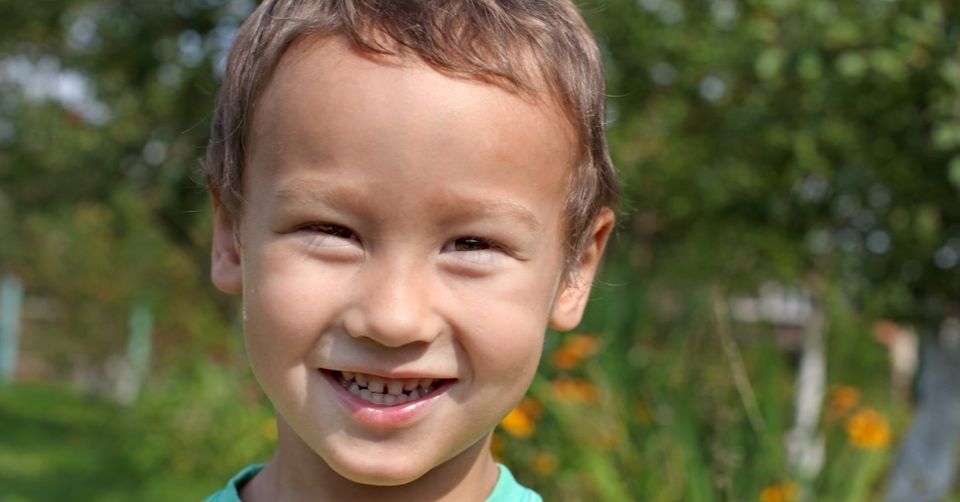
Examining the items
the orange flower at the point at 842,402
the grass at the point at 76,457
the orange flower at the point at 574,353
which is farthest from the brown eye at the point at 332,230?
the grass at the point at 76,457

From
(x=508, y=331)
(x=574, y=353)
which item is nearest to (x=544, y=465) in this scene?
(x=574, y=353)

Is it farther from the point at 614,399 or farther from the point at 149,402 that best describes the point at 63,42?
the point at 614,399

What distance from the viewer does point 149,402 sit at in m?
8.84

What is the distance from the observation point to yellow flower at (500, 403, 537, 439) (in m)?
3.48

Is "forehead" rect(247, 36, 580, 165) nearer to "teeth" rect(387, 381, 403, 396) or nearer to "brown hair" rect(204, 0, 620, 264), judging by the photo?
"brown hair" rect(204, 0, 620, 264)

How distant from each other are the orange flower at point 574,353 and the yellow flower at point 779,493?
2.86 ft

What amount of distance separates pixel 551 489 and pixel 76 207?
5.13m

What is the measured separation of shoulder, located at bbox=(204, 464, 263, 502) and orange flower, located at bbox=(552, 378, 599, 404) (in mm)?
2008

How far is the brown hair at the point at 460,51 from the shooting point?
131cm

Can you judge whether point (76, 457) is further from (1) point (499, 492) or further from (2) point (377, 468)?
(2) point (377, 468)

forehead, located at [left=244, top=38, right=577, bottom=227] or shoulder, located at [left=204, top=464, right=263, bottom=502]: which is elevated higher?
forehead, located at [left=244, top=38, right=577, bottom=227]

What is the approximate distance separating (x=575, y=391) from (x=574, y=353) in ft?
0.55

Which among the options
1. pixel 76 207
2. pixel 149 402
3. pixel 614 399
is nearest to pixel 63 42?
pixel 76 207

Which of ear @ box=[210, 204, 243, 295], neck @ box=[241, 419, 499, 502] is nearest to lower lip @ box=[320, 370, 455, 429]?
neck @ box=[241, 419, 499, 502]
